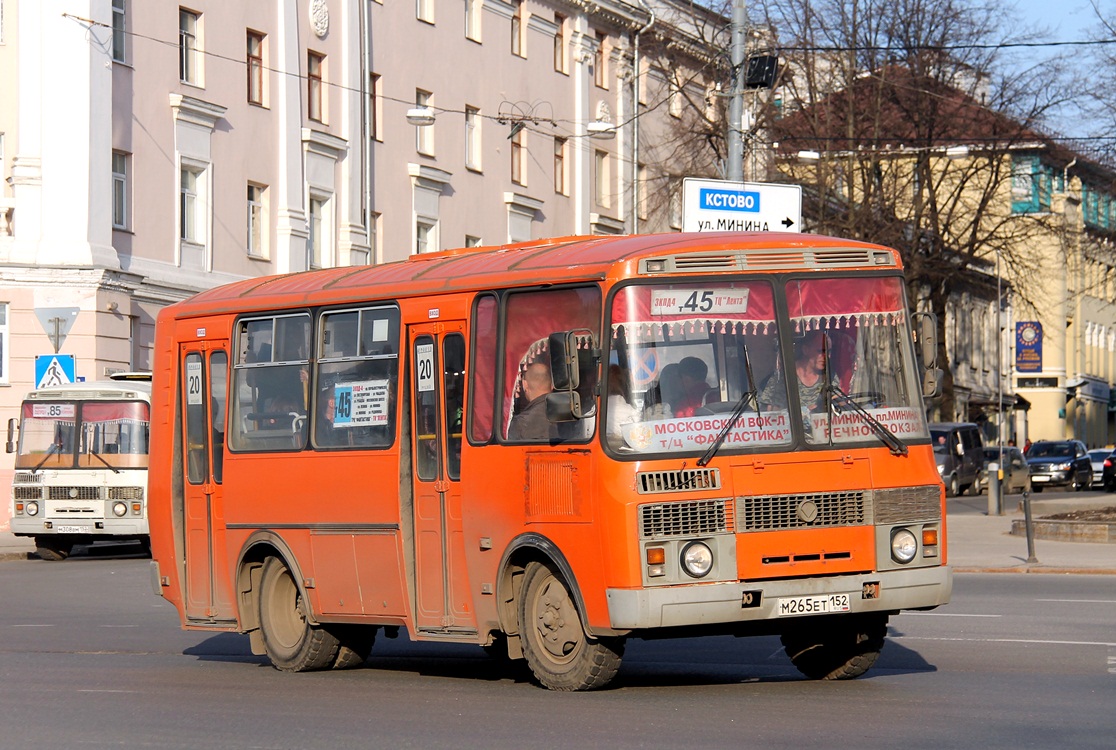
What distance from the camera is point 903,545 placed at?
11.7 m

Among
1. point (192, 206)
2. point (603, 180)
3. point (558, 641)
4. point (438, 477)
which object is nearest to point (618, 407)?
point (558, 641)

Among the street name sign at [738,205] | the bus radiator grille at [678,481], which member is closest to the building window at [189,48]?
the street name sign at [738,205]

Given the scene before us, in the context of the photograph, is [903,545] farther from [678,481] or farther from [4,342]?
[4,342]

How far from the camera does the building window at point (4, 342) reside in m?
36.6

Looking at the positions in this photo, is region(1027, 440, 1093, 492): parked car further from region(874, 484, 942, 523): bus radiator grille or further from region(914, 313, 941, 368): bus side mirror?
region(874, 484, 942, 523): bus radiator grille

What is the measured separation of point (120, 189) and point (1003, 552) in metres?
18.8

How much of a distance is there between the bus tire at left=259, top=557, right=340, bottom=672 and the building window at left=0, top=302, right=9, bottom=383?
23784 mm

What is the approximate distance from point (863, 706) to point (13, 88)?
29170 mm

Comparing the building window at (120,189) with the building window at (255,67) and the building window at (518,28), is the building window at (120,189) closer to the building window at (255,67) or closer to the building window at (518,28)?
the building window at (255,67)

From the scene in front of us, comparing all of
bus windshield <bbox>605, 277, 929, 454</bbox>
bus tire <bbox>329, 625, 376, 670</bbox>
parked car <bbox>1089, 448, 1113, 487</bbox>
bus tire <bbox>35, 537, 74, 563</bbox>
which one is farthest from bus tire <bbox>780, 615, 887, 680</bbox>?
parked car <bbox>1089, 448, 1113, 487</bbox>

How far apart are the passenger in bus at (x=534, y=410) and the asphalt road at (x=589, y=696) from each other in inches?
61.6

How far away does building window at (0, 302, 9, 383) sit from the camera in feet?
120

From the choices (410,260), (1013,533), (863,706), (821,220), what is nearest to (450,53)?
(821,220)

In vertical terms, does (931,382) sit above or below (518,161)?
below
